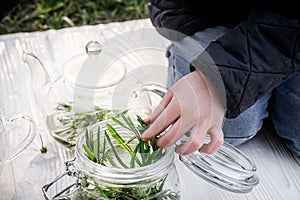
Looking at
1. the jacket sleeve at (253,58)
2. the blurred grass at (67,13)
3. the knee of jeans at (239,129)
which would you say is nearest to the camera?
the jacket sleeve at (253,58)

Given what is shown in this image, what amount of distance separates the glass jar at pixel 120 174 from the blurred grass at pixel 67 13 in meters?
0.79

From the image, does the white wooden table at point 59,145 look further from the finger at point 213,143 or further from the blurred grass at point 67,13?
the blurred grass at point 67,13

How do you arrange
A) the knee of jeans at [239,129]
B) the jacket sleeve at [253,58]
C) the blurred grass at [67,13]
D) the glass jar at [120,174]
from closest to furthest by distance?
the glass jar at [120,174] → the jacket sleeve at [253,58] → the knee of jeans at [239,129] → the blurred grass at [67,13]

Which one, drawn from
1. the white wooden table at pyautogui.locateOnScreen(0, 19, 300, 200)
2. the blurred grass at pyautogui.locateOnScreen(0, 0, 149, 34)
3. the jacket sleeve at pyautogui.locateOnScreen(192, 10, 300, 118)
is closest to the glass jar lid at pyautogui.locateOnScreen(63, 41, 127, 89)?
the white wooden table at pyautogui.locateOnScreen(0, 19, 300, 200)

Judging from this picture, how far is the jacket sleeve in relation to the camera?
0.91 meters

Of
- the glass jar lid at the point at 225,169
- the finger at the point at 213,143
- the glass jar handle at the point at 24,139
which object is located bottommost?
the glass jar lid at the point at 225,169

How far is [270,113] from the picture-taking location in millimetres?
1143

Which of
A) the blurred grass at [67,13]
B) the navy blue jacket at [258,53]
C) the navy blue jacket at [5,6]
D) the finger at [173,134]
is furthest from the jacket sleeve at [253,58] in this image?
the blurred grass at [67,13]

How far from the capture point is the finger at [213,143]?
86cm

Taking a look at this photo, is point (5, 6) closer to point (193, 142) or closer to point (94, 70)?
point (94, 70)

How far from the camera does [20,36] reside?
134 centimetres

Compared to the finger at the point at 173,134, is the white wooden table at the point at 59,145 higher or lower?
lower

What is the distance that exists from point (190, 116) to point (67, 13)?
87 centimetres

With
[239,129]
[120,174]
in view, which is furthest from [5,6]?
[239,129]
